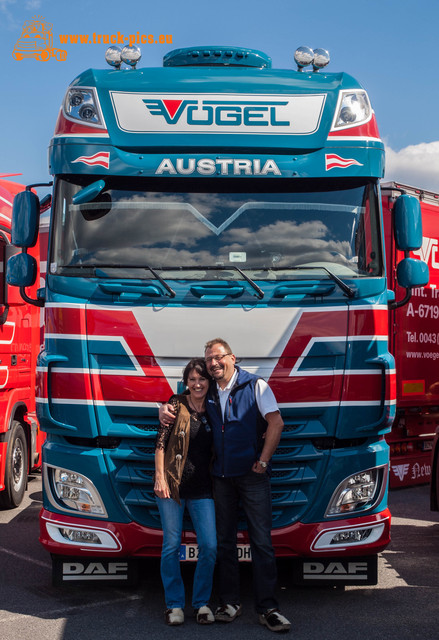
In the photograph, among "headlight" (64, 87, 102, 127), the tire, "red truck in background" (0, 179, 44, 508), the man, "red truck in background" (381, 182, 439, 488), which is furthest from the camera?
"red truck in background" (381, 182, 439, 488)

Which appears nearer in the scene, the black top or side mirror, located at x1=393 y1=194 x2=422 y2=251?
the black top

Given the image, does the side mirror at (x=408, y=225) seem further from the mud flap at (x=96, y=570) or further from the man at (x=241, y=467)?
the mud flap at (x=96, y=570)

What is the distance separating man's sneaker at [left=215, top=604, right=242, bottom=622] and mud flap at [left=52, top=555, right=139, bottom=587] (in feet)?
2.46

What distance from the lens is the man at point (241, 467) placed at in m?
5.42

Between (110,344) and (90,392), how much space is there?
36 centimetres

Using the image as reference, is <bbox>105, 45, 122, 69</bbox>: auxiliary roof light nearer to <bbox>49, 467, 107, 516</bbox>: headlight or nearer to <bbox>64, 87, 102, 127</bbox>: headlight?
<bbox>64, 87, 102, 127</bbox>: headlight

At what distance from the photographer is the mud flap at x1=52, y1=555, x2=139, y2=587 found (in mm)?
5918

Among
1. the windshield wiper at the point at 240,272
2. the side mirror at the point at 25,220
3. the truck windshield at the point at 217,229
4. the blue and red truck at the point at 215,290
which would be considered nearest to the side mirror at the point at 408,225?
the blue and red truck at the point at 215,290

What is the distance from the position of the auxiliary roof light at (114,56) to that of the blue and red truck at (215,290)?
18.8 inches

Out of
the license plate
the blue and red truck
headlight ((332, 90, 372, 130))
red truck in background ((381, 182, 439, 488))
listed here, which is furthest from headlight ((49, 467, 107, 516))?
red truck in background ((381, 182, 439, 488))

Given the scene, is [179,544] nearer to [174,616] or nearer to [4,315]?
[174,616]

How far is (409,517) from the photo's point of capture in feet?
31.0

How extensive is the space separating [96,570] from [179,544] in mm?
821

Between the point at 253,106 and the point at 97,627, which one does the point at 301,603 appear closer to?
the point at 97,627
